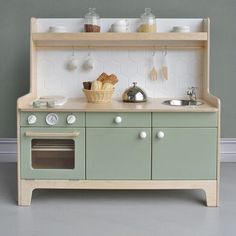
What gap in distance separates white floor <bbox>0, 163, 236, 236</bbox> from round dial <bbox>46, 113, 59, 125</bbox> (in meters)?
0.49

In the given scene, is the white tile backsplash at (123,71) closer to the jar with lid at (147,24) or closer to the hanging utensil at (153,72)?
the hanging utensil at (153,72)

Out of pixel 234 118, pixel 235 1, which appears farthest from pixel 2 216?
pixel 235 1

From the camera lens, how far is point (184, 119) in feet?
8.64

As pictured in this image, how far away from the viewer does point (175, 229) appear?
232 cm

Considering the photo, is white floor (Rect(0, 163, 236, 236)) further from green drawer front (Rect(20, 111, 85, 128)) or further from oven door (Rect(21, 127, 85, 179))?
green drawer front (Rect(20, 111, 85, 128))

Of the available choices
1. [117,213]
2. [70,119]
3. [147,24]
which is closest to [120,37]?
[147,24]

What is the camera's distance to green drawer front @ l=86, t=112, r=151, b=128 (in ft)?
8.65

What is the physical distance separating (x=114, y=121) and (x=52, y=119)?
35 cm

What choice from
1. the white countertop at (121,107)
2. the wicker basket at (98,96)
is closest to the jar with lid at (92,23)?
the wicker basket at (98,96)

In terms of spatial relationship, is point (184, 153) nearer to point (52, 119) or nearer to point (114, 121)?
point (114, 121)

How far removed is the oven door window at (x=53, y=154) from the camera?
2.68m

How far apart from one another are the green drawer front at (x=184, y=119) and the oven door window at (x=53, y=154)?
Answer: 514 millimetres

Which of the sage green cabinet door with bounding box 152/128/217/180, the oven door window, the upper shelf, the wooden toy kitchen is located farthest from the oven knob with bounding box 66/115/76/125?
the upper shelf

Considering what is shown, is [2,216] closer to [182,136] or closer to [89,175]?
[89,175]
